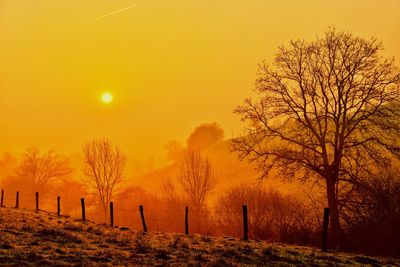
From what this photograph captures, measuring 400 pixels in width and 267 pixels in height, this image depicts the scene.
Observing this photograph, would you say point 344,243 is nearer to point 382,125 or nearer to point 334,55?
point 382,125

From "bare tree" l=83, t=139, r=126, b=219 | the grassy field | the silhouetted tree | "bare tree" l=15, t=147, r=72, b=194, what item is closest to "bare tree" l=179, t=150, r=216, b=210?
"bare tree" l=83, t=139, r=126, b=219

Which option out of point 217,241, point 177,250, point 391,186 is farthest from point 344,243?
point 177,250

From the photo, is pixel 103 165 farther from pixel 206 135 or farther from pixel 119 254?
pixel 206 135

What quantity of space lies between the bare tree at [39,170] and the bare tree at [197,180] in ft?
109

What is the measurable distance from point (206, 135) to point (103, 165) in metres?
82.4

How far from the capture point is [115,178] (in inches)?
2940

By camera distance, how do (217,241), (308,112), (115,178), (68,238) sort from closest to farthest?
(68,238) → (217,241) → (308,112) → (115,178)

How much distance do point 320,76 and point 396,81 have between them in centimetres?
556

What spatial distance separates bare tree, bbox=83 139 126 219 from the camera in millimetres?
74562

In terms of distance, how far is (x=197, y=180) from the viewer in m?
72.8

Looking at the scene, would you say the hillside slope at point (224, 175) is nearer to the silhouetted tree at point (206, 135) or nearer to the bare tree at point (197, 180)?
the bare tree at point (197, 180)

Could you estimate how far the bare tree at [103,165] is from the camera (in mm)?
74562

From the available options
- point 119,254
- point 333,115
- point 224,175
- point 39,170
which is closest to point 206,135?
point 224,175

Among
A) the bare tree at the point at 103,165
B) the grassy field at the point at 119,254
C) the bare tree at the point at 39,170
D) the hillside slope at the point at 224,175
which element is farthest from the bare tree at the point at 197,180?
the grassy field at the point at 119,254
